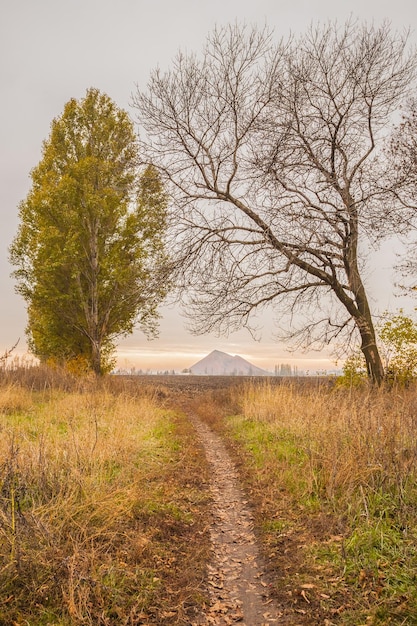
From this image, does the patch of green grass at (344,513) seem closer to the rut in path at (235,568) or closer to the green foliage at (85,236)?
the rut in path at (235,568)

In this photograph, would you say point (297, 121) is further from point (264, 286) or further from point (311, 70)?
point (264, 286)

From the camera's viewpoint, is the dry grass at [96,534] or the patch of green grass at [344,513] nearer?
the dry grass at [96,534]

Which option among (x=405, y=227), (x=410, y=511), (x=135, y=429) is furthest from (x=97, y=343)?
(x=410, y=511)

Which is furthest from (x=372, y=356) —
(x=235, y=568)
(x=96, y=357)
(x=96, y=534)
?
(x=96, y=534)

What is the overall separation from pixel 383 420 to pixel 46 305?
48.6 feet

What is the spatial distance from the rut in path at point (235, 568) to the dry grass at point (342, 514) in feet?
0.63

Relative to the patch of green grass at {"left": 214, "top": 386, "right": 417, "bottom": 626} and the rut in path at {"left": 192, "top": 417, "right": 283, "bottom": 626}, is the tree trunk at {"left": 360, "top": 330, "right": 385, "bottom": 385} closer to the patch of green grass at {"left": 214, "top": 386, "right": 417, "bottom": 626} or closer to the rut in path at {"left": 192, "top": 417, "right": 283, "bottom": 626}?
the patch of green grass at {"left": 214, "top": 386, "right": 417, "bottom": 626}

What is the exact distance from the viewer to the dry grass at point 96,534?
12.4 ft

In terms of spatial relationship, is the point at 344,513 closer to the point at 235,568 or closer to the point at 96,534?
the point at 235,568

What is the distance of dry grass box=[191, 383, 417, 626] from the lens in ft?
13.1

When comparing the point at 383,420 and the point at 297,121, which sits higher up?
the point at 297,121

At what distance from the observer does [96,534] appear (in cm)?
455

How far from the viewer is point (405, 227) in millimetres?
13734

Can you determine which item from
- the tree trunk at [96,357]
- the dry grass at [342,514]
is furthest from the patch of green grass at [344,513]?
the tree trunk at [96,357]
